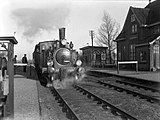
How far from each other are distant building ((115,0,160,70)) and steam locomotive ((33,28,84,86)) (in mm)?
12927

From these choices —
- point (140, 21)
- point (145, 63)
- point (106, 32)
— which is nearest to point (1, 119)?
point (145, 63)

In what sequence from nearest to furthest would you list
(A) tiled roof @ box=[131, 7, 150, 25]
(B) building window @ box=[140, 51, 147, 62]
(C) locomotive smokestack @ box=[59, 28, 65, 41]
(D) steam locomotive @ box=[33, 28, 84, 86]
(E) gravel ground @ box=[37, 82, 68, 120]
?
(E) gravel ground @ box=[37, 82, 68, 120] < (D) steam locomotive @ box=[33, 28, 84, 86] < (C) locomotive smokestack @ box=[59, 28, 65, 41] < (B) building window @ box=[140, 51, 147, 62] < (A) tiled roof @ box=[131, 7, 150, 25]

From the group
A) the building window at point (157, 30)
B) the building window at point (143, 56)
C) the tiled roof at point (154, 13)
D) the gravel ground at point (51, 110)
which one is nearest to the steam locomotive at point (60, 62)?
the gravel ground at point (51, 110)

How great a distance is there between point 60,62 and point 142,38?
61.1 feet

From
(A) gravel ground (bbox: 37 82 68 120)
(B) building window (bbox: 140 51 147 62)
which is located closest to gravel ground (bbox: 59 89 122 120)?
(A) gravel ground (bbox: 37 82 68 120)

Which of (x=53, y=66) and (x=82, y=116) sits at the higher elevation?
(x=53, y=66)

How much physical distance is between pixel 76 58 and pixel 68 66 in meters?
0.85

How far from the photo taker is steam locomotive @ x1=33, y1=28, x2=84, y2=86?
37.4ft

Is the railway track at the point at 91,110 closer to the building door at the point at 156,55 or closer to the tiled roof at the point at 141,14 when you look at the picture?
the building door at the point at 156,55

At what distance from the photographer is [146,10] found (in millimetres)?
31031

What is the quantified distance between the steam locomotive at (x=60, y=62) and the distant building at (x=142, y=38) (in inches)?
509

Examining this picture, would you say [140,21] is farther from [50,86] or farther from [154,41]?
[50,86]

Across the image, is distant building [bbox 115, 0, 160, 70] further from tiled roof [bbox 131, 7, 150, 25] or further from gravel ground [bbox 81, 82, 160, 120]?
gravel ground [bbox 81, 82, 160, 120]

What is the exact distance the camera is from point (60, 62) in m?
11.8
